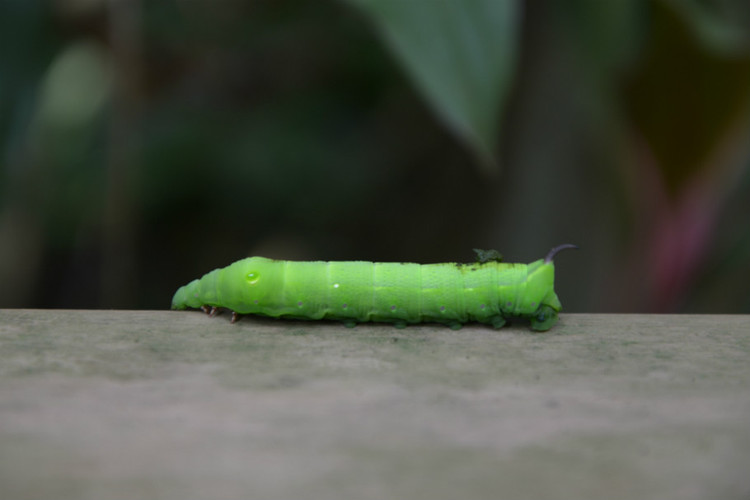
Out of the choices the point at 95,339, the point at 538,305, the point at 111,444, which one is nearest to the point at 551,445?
the point at 111,444

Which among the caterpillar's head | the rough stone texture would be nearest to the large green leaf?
the caterpillar's head

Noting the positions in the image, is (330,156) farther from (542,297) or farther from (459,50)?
(542,297)

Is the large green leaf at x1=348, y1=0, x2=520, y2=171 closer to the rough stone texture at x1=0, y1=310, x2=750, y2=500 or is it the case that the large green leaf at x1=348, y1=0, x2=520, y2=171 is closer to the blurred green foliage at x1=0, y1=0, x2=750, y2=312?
the blurred green foliage at x1=0, y1=0, x2=750, y2=312

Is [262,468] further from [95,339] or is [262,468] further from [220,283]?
[220,283]

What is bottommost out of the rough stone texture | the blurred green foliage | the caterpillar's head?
the rough stone texture

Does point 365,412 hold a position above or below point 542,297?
below

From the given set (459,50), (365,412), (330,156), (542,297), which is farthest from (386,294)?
(330,156)
